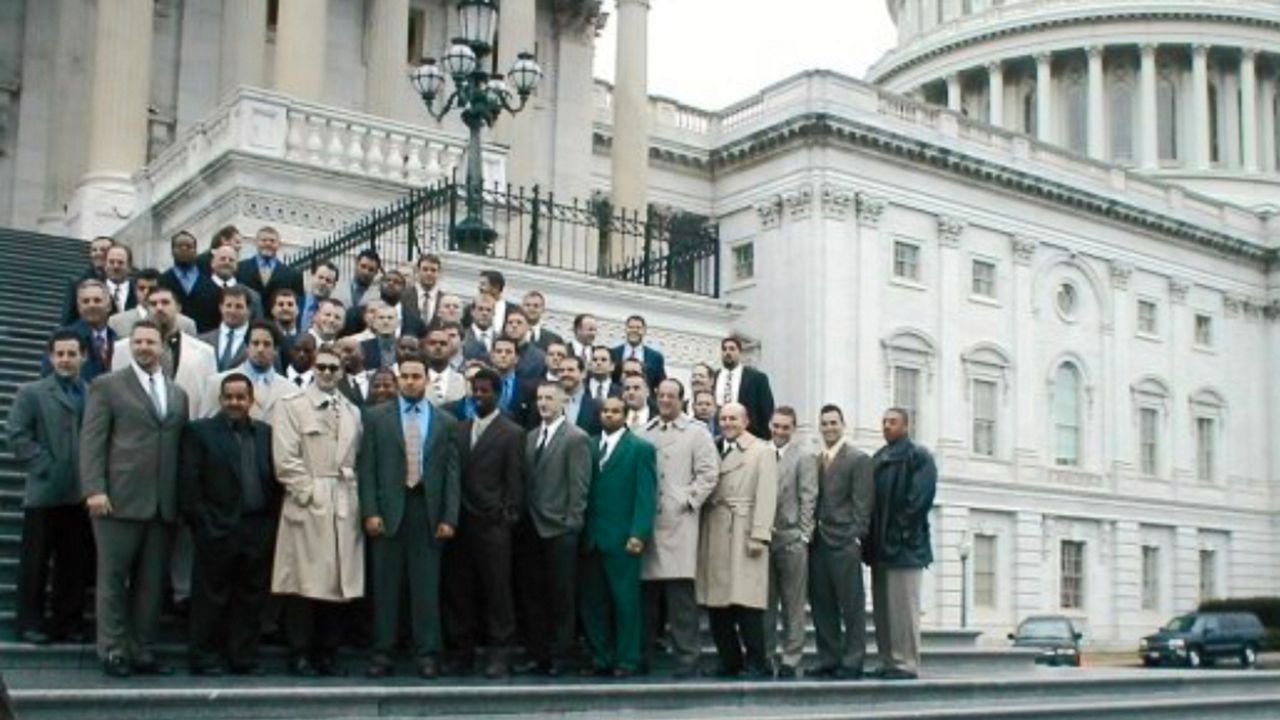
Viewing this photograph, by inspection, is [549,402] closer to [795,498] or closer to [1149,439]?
[795,498]

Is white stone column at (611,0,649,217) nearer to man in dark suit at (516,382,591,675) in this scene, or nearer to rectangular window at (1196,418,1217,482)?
man in dark suit at (516,382,591,675)

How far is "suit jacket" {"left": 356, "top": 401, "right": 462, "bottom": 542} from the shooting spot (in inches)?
411

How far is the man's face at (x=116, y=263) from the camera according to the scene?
1285 centimetres

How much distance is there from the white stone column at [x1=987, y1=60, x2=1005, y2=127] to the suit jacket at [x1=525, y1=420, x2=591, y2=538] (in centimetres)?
6480

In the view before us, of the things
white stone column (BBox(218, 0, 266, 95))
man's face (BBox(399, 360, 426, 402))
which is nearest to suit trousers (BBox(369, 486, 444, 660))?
man's face (BBox(399, 360, 426, 402))


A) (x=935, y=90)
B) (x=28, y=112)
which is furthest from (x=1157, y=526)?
(x=28, y=112)

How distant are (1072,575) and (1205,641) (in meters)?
10.9

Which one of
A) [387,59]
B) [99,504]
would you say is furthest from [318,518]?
[387,59]

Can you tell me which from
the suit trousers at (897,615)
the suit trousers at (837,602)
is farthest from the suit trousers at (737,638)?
the suit trousers at (897,615)

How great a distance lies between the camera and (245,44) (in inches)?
1171

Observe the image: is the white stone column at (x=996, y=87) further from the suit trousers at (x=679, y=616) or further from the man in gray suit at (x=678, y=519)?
the suit trousers at (x=679, y=616)

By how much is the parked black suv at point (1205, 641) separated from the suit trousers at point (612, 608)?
96.3 feet

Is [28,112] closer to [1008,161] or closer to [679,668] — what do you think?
[679,668]

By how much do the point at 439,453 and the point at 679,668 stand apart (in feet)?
8.12
